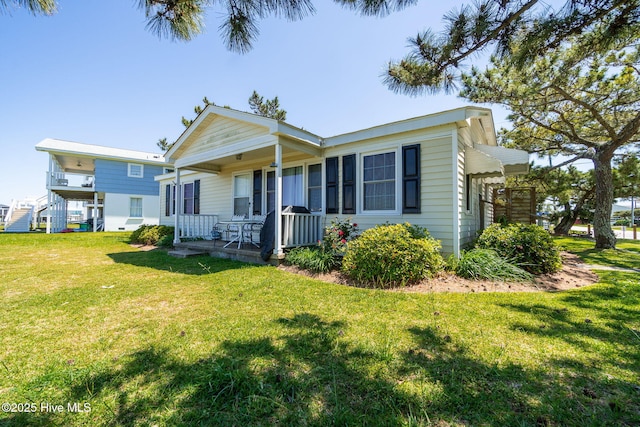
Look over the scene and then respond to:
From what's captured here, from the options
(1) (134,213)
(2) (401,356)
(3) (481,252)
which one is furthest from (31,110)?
(3) (481,252)

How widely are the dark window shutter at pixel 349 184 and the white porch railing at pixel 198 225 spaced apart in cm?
591

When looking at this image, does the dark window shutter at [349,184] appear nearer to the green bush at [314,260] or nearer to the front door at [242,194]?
the green bush at [314,260]

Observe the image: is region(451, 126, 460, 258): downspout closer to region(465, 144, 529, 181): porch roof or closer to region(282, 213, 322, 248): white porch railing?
region(465, 144, 529, 181): porch roof

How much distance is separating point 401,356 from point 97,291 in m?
4.85

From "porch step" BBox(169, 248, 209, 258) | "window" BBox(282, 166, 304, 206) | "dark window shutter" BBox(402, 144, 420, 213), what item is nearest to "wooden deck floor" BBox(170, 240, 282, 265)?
"porch step" BBox(169, 248, 209, 258)

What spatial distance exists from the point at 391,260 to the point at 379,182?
2.67m

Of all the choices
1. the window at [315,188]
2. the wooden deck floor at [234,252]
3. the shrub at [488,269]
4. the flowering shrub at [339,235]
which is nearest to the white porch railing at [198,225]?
the wooden deck floor at [234,252]

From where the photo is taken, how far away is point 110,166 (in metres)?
17.8

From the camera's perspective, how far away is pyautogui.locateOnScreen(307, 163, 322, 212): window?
790cm

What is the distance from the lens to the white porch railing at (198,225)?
1072cm

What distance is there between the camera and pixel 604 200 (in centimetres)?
883

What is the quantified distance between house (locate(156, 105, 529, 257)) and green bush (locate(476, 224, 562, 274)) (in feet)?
2.57

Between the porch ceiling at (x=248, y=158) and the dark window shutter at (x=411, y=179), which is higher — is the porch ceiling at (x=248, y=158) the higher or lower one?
the higher one

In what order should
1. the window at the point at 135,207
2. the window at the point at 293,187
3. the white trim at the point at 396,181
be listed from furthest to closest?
1. the window at the point at 135,207
2. the window at the point at 293,187
3. the white trim at the point at 396,181
